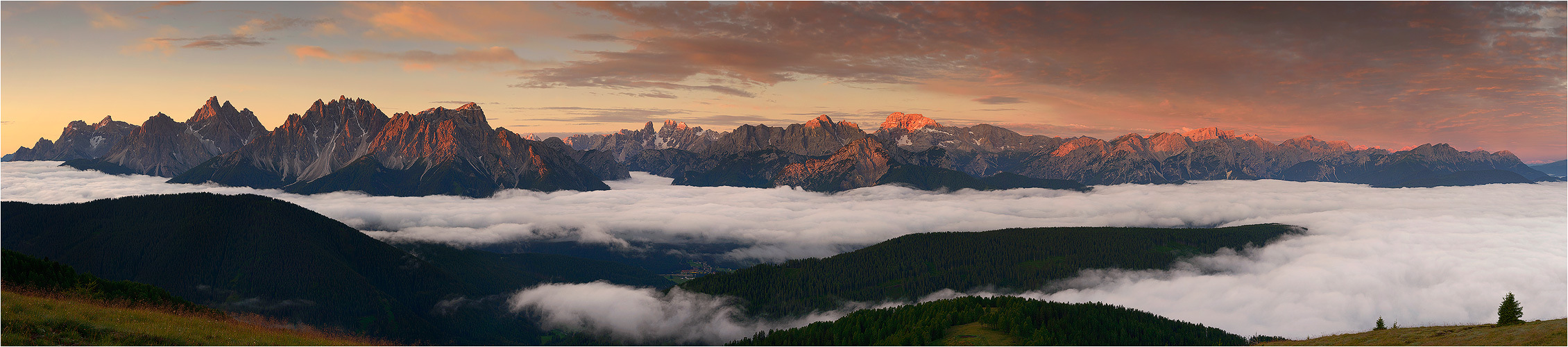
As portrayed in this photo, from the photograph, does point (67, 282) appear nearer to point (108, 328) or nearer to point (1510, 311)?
point (108, 328)

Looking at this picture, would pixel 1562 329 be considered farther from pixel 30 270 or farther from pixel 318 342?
pixel 30 270

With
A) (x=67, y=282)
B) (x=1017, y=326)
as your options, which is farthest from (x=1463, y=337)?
(x=67, y=282)

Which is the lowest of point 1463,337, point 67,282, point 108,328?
point 67,282

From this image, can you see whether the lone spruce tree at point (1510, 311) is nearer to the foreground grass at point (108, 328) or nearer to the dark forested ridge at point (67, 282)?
the foreground grass at point (108, 328)

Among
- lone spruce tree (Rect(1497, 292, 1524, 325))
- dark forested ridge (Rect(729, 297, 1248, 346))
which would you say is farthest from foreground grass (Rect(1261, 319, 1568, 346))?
dark forested ridge (Rect(729, 297, 1248, 346))

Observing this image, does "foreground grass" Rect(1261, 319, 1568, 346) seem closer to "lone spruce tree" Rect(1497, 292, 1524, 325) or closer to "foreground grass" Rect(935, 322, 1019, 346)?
"lone spruce tree" Rect(1497, 292, 1524, 325)

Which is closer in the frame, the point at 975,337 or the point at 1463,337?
the point at 1463,337
